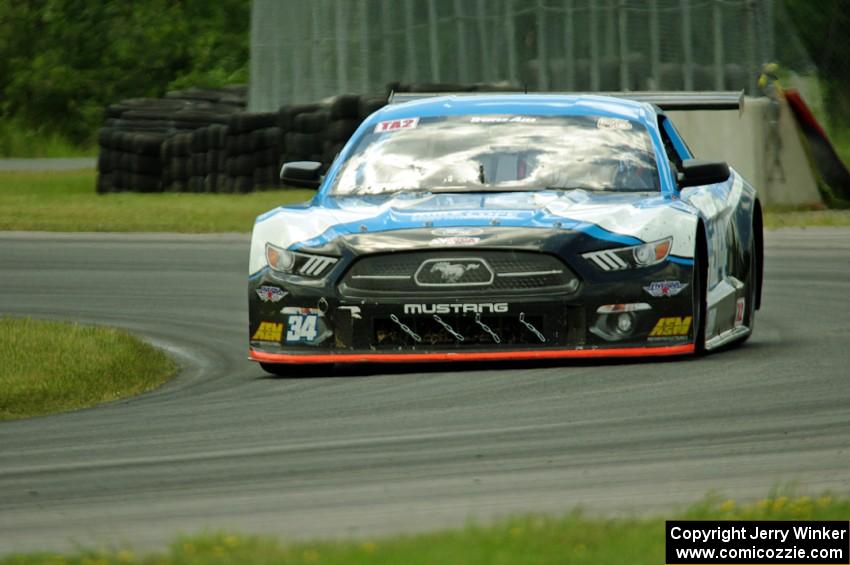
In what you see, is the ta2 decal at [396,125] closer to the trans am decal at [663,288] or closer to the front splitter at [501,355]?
the front splitter at [501,355]

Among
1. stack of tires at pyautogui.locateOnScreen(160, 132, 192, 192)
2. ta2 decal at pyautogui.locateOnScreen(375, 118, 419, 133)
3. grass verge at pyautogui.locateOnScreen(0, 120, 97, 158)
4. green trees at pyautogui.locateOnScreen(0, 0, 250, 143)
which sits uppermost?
ta2 decal at pyautogui.locateOnScreen(375, 118, 419, 133)

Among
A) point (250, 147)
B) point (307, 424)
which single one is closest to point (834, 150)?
point (250, 147)

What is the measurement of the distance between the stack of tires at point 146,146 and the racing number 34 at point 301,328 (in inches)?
750

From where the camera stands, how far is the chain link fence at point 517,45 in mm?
23141

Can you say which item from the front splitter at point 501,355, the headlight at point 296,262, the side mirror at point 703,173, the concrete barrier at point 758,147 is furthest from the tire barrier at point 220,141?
the front splitter at point 501,355

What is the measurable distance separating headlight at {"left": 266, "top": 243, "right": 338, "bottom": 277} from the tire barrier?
14561 millimetres

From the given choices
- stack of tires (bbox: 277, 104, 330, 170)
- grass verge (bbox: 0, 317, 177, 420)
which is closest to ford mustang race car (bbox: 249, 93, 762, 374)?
grass verge (bbox: 0, 317, 177, 420)

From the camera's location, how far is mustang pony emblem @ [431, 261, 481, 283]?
912cm

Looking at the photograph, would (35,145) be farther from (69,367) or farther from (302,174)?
(69,367)

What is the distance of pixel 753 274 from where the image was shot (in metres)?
11.0

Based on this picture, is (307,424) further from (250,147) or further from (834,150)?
(250,147)

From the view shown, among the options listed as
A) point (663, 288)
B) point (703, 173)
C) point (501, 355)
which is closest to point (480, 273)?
point (501, 355)

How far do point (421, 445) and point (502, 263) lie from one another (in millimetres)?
2073

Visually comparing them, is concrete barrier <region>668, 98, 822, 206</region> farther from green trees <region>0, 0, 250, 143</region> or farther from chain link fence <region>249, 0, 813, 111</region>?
green trees <region>0, 0, 250, 143</region>
